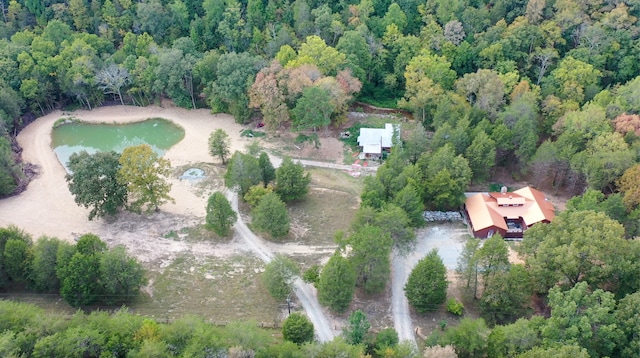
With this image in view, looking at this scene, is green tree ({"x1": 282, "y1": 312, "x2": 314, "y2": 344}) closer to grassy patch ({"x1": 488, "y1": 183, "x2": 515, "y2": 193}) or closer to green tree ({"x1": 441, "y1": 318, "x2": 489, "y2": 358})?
green tree ({"x1": 441, "y1": 318, "x2": 489, "y2": 358})

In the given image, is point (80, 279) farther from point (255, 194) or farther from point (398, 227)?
point (398, 227)

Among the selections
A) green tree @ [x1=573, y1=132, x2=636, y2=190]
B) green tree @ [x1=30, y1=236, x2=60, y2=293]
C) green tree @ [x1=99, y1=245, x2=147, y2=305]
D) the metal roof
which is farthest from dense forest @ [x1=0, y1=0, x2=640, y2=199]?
green tree @ [x1=99, y1=245, x2=147, y2=305]

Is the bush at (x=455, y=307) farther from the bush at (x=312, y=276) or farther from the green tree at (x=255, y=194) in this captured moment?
the green tree at (x=255, y=194)

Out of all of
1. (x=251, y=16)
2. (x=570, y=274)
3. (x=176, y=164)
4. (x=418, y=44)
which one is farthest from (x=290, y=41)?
(x=570, y=274)

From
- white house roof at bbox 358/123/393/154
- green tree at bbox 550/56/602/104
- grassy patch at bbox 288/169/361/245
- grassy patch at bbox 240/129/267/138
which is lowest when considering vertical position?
grassy patch at bbox 288/169/361/245

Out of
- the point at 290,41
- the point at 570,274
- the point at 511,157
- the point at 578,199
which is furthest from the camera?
the point at 290,41

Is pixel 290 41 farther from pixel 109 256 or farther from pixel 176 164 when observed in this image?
pixel 109 256

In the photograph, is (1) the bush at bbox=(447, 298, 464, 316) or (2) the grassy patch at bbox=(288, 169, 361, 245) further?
(2) the grassy patch at bbox=(288, 169, 361, 245)
